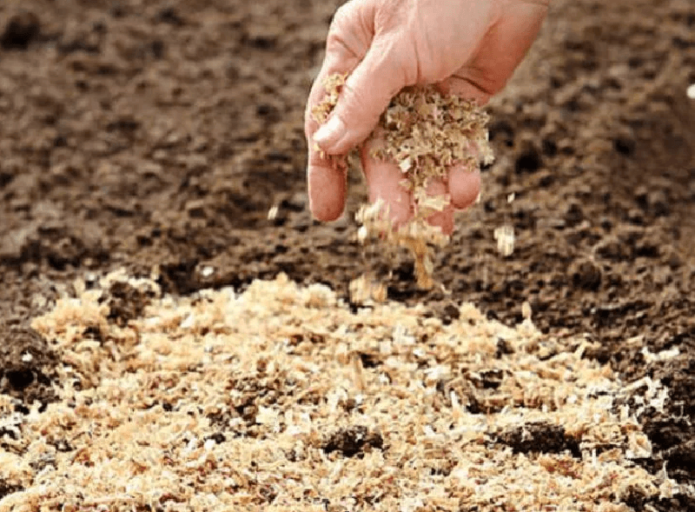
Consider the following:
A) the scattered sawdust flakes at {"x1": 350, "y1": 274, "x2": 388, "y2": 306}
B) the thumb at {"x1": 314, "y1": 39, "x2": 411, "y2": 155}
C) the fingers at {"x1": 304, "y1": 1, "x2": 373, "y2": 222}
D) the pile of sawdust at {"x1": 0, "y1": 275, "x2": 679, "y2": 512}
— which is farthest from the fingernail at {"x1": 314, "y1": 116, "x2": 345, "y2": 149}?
the scattered sawdust flakes at {"x1": 350, "y1": 274, "x2": 388, "y2": 306}

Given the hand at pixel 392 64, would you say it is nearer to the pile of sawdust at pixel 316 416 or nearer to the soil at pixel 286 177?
the pile of sawdust at pixel 316 416

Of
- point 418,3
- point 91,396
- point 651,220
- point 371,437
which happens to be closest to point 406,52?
point 418,3

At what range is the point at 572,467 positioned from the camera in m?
2.73

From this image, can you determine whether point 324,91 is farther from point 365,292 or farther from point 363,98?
point 365,292

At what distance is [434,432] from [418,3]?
1.00 metres

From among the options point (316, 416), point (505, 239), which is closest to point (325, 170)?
point (316, 416)

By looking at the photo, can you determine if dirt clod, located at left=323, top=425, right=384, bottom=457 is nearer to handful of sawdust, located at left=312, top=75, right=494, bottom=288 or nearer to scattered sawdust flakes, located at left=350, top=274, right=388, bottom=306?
handful of sawdust, located at left=312, top=75, right=494, bottom=288

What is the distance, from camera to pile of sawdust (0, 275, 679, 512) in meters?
2.64

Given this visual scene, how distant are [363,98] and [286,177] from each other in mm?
1474

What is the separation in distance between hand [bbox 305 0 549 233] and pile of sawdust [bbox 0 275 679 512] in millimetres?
425

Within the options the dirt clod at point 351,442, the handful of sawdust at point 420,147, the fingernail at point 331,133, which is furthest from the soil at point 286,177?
the fingernail at point 331,133

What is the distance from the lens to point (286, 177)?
4.13 meters

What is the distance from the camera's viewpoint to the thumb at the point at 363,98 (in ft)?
8.80

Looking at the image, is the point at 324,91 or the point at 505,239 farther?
the point at 505,239
